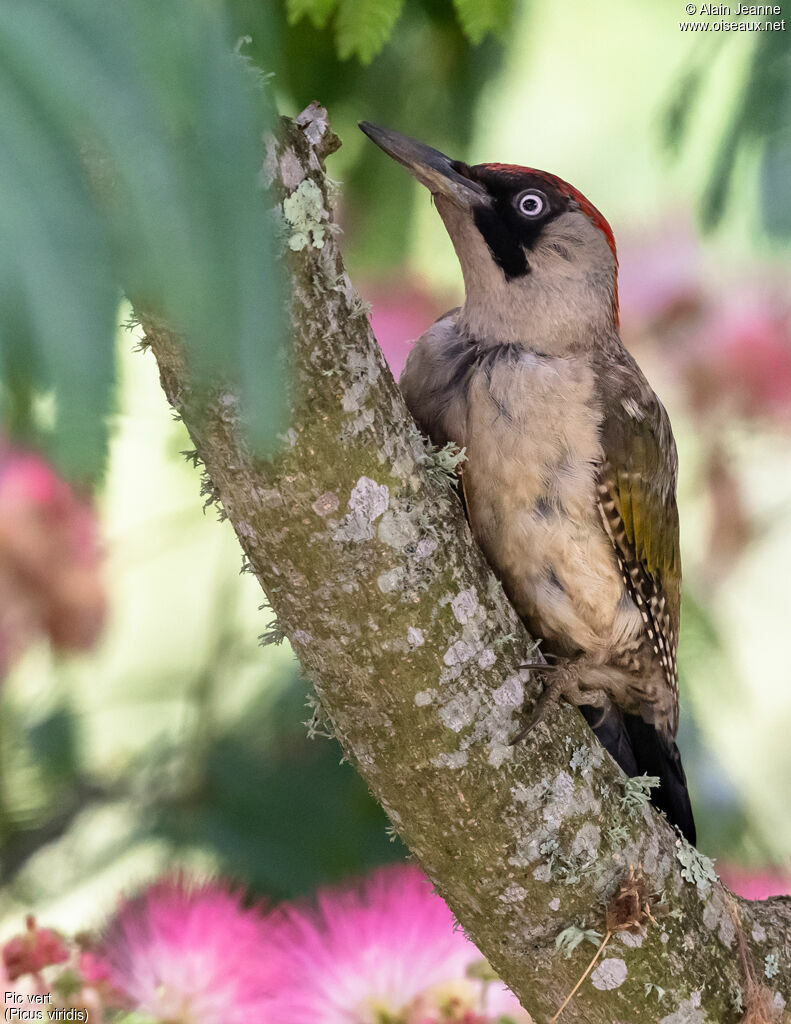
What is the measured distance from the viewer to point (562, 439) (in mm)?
2066

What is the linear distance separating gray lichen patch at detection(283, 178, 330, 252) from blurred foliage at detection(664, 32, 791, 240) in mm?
897

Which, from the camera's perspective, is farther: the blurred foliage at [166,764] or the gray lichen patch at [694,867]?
the blurred foliage at [166,764]

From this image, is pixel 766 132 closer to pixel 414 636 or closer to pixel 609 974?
pixel 414 636

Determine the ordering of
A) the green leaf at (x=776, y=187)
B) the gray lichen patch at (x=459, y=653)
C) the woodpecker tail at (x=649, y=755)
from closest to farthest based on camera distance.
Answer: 1. the gray lichen patch at (x=459, y=653)
2. the green leaf at (x=776, y=187)
3. the woodpecker tail at (x=649, y=755)

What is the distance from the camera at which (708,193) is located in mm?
2525

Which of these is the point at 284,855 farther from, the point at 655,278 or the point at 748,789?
the point at 655,278

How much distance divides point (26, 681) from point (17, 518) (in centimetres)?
68

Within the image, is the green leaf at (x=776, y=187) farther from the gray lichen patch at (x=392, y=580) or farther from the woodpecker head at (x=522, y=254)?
the gray lichen patch at (x=392, y=580)

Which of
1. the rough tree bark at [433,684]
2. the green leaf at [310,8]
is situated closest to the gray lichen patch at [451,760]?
the rough tree bark at [433,684]

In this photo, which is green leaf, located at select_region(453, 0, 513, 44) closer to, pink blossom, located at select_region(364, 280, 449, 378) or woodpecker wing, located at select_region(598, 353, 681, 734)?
woodpecker wing, located at select_region(598, 353, 681, 734)

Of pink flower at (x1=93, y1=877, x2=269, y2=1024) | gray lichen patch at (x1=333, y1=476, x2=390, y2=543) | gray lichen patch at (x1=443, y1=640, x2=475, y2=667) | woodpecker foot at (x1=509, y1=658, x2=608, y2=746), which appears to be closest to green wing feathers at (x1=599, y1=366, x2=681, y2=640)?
woodpecker foot at (x1=509, y1=658, x2=608, y2=746)

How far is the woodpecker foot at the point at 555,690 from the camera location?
1.76 m

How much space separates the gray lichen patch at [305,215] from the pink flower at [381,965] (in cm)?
118

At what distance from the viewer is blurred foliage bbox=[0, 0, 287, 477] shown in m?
0.89
